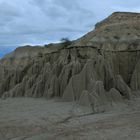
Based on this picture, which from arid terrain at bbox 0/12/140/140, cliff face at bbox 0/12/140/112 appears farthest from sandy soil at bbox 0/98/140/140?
cliff face at bbox 0/12/140/112

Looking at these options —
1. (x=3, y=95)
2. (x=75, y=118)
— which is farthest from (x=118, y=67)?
(x=75, y=118)

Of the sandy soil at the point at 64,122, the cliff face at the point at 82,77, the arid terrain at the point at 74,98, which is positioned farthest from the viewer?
the cliff face at the point at 82,77

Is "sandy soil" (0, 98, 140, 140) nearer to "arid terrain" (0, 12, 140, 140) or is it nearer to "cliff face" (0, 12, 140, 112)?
"arid terrain" (0, 12, 140, 140)

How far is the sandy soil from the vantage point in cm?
993

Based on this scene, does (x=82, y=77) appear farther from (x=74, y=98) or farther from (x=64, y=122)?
(x=64, y=122)

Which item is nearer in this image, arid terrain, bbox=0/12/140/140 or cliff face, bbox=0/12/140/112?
arid terrain, bbox=0/12/140/140

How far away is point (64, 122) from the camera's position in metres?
12.1

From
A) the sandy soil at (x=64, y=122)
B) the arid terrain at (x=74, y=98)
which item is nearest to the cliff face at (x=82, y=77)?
the arid terrain at (x=74, y=98)

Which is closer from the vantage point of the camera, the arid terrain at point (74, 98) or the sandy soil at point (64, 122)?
the sandy soil at point (64, 122)

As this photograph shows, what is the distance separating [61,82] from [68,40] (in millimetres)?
24290

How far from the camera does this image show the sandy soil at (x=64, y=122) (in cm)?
993

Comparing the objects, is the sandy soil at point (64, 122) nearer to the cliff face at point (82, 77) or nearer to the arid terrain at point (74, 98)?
the arid terrain at point (74, 98)

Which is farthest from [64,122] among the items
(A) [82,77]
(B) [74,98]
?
(A) [82,77]

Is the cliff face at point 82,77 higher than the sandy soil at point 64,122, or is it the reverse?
the cliff face at point 82,77
